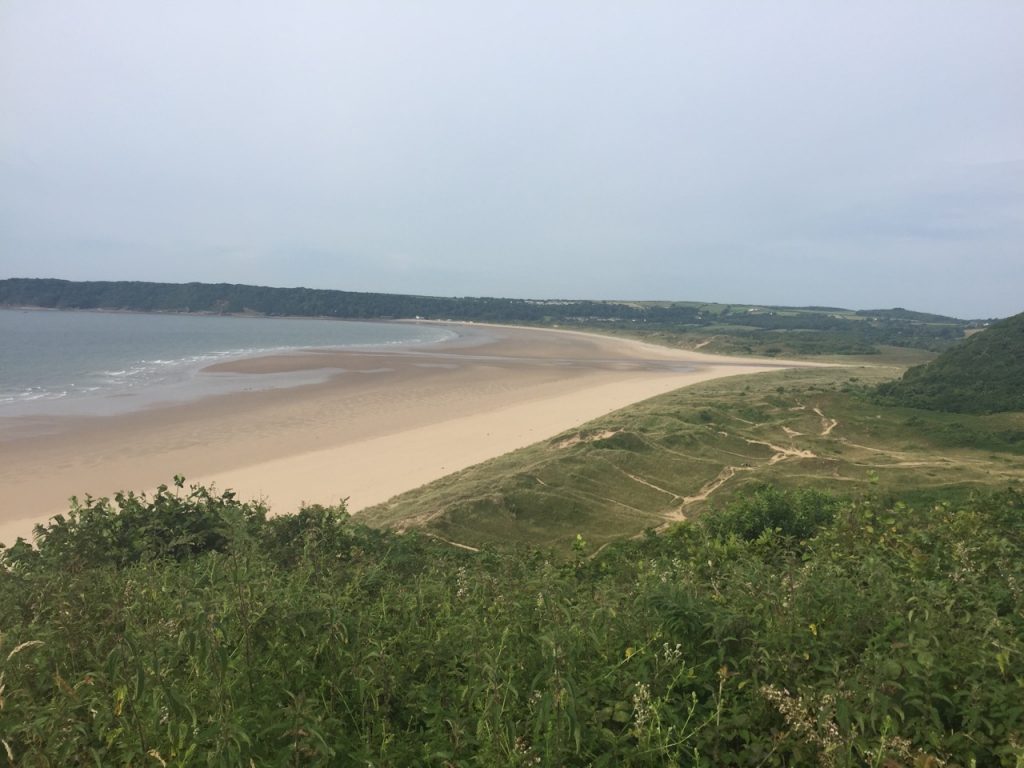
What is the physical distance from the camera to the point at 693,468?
14977 mm

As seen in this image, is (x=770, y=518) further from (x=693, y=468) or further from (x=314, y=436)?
(x=314, y=436)

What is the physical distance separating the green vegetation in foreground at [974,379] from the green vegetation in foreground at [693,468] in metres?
1.44

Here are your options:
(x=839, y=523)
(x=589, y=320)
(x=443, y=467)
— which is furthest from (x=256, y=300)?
(x=839, y=523)

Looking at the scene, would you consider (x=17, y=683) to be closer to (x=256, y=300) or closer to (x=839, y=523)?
(x=839, y=523)

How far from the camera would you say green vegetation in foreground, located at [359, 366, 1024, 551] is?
11523 millimetres

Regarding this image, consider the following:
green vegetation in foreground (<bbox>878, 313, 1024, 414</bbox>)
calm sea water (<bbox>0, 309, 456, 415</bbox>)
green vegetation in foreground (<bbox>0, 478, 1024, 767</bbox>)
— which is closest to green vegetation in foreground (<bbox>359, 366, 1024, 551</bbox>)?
green vegetation in foreground (<bbox>878, 313, 1024, 414</bbox>)

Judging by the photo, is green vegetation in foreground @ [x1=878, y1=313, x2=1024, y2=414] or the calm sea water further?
the calm sea water

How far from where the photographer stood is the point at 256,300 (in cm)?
14000

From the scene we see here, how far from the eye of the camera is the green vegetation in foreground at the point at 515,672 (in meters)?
2.47

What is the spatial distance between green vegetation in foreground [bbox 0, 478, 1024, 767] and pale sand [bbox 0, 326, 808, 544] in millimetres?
11133

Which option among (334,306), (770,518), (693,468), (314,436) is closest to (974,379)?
(693,468)

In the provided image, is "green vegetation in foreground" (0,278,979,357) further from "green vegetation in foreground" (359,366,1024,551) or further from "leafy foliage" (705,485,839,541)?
"leafy foliage" (705,485,839,541)

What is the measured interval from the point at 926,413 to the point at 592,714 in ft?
75.0

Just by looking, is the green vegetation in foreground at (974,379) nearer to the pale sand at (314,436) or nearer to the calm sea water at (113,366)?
the pale sand at (314,436)
